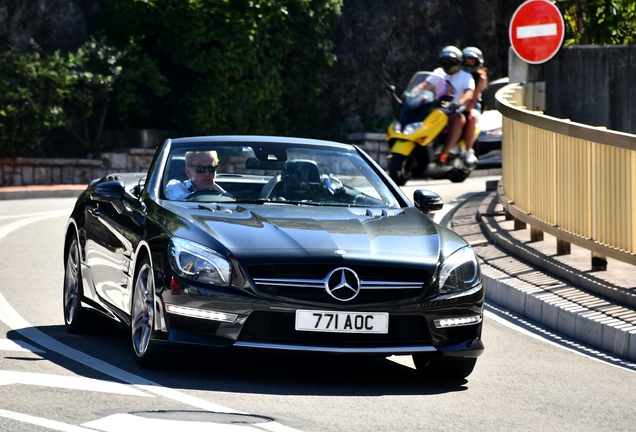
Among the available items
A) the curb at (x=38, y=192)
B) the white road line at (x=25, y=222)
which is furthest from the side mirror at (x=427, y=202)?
the curb at (x=38, y=192)

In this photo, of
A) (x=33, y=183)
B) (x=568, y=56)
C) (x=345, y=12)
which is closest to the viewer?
(x=568, y=56)

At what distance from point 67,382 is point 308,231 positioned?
1541 millimetres

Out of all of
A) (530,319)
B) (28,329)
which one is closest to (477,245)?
(530,319)

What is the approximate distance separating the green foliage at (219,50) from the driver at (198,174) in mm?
17234

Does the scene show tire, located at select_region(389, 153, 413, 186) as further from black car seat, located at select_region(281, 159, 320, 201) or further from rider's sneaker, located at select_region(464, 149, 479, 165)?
black car seat, located at select_region(281, 159, 320, 201)

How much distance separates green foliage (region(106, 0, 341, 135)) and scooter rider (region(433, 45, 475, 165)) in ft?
18.7

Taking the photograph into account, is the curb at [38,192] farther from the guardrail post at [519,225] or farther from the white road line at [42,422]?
the white road line at [42,422]

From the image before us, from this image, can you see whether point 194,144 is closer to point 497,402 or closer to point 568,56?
point 497,402

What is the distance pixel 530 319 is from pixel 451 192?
10.3 meters

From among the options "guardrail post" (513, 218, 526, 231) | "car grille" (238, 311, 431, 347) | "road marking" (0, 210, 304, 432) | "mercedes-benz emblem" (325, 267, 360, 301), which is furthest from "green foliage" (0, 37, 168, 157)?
"mercedes-benz emblem" (325, 267, 360, 301)

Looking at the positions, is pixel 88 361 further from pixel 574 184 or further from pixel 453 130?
pixel 453 130

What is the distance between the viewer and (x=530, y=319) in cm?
1009

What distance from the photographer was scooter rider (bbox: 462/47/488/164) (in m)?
21.4

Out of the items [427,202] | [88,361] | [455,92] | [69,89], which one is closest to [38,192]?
[69,89]
